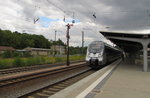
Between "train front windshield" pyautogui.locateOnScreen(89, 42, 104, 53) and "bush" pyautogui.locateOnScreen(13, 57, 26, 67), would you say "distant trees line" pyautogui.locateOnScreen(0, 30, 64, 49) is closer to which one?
"bush" pyautogui.locateOnScreen(13, 57, 26, 67)

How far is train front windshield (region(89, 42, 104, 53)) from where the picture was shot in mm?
20423

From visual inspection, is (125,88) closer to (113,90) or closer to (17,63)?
(113,90)

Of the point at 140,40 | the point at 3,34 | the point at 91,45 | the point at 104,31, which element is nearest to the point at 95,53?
the point at 91,45

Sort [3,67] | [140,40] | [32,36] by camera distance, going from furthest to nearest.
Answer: [32,36] → [3,67] → [140,40]

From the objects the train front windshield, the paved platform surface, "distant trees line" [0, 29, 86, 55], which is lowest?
the paved platform surface

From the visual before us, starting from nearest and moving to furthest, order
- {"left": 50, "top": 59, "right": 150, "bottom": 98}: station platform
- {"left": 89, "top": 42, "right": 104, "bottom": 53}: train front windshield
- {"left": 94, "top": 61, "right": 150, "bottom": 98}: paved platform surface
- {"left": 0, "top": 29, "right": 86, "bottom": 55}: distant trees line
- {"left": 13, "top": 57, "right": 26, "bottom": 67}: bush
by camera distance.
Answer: {"left": 50, "top": 59, "right": 150, "bottom": 98}: station platform → {"left": 94, "top": 61, "right": 150, "bottom": 98}: paved platform surface → {"left": 89, "top": 42, "right": 104, "bottom": 53}: train front windshield → {"left": 13, "top": 57, "right": 26, "bottom": 67}: bush → {"left": 0, "top": 29, "right": 86, "bottom": 55}: distant trees line

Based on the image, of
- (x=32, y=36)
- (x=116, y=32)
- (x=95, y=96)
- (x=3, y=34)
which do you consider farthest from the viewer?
(x=32, y=36)

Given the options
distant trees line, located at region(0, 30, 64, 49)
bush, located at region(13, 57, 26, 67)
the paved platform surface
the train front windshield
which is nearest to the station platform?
the paved platform surface

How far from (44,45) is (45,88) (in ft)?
357

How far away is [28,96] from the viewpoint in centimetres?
796

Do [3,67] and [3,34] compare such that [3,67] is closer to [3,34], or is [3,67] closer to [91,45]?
[91,45]

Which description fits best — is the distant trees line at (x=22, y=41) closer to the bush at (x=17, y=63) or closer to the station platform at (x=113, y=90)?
the bush at (x=17, y=63)

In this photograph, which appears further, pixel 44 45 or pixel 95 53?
pixel 44 45

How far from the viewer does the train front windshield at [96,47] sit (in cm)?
2042
